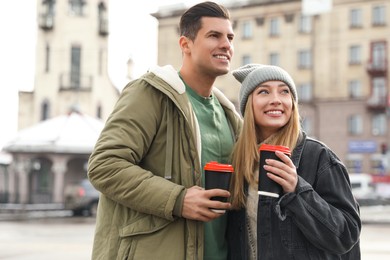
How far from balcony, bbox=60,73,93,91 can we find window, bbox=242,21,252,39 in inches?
683

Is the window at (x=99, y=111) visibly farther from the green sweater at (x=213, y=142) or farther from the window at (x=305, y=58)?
the green sweater at (x=213, y=142)

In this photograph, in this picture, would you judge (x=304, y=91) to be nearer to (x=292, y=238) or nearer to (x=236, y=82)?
(x=236, y=82)

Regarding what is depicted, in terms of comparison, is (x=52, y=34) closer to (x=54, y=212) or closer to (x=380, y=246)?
(x=54, y=212)

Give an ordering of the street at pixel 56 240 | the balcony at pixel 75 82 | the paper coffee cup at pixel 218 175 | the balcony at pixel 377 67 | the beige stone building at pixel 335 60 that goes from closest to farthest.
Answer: the paper coffee cup at pixel 218 175 < the street at pixel 56 240 < the balcony at pixel 75 82 < the balcony at pixel 377 67 < the beige stone building at pixel 335 60

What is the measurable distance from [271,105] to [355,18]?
48.9m

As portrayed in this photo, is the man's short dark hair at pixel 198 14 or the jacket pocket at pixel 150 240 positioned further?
the man's short dark hair at pixel 198 14

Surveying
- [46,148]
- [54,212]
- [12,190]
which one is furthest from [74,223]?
[12,190]

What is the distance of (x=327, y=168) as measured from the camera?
9.78 feet

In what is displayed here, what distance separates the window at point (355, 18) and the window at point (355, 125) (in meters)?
7.03

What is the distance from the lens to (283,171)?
2.76m

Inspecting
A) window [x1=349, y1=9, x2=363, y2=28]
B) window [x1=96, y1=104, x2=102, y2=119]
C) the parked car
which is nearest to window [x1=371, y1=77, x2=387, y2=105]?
window [x1=349, y1=9, x2=363, y2=28]

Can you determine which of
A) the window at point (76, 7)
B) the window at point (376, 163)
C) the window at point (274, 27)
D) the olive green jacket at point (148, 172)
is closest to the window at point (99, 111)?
the window at point (76, 7)

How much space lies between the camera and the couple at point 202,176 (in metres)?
2.90

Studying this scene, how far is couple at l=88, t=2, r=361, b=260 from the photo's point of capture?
9.51 ft
